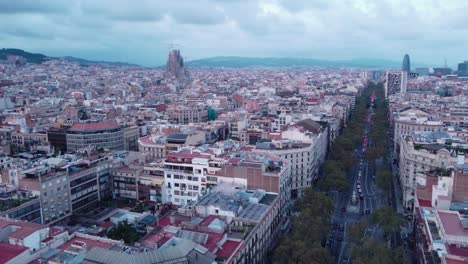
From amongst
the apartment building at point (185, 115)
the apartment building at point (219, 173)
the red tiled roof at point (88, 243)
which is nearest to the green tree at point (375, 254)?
the apartment building at point (219, 173)

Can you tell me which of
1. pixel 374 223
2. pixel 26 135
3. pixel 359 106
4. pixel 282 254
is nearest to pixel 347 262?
pixel 374 223

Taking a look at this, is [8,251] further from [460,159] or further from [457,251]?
[460,159]

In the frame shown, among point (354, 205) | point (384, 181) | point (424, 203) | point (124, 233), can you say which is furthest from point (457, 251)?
point (384, 181)

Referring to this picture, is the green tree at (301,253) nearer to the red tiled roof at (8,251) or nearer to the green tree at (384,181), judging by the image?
the red tiled roof at (8,251)

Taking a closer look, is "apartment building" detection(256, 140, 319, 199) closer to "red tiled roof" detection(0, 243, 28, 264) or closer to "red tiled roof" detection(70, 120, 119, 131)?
"red tiled roof" detection(70, 120, 119, 131)

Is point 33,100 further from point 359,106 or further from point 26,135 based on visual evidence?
point 359,106
